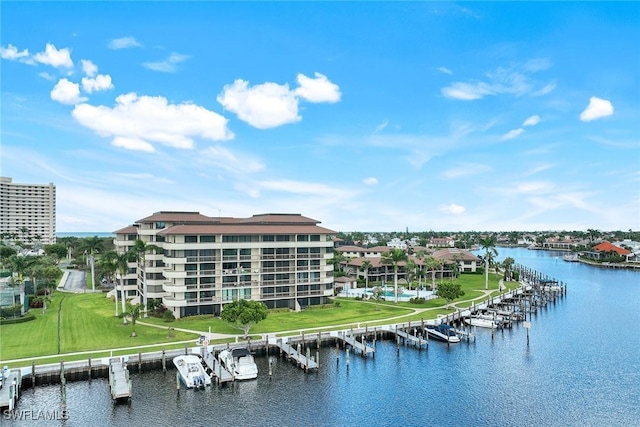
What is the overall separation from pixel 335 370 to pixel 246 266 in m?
33.1

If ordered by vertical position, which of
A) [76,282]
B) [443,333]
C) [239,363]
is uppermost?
[76,282]

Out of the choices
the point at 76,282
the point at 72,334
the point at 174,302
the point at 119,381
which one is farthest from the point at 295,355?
the point at 76,282

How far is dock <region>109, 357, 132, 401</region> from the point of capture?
47906 mm

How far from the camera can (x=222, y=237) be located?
3354 inches

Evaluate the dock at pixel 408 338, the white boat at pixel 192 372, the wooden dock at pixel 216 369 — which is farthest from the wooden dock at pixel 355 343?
the white boat at pixel 192 372

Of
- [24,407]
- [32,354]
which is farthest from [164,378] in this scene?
[32,354]

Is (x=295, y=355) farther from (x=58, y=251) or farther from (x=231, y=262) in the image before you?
(x=58, y=251)

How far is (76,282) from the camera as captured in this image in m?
133

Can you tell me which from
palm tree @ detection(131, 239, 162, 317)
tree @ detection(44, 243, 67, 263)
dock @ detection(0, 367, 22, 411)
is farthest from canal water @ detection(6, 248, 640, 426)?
tree @ detection(44, 243, 67, 263)

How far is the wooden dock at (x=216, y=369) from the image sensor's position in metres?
53.9

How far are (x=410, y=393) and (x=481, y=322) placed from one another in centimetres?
3933

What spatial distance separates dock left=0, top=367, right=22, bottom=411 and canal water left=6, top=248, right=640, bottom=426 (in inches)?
41.7

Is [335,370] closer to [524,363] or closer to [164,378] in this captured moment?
[164,378]

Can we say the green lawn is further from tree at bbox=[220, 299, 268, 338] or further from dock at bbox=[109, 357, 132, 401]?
dock at bbox=[109, 357, 132, 401]
